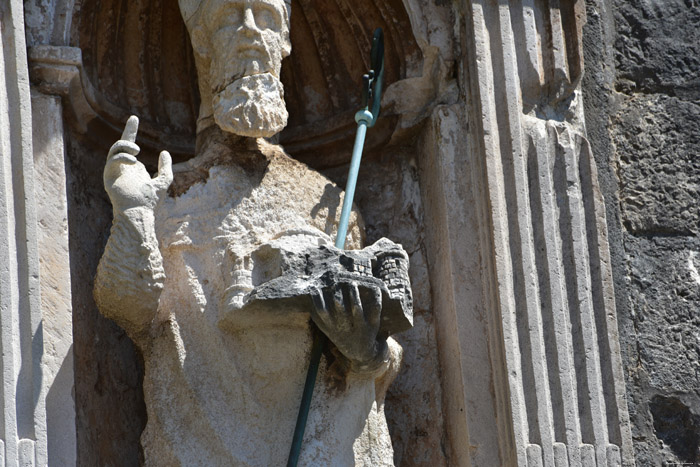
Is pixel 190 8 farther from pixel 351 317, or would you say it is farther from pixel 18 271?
pixel 351 317

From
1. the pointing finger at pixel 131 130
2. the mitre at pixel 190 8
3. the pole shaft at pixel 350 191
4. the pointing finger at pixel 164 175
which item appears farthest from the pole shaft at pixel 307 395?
the mitre at pixel 190 8

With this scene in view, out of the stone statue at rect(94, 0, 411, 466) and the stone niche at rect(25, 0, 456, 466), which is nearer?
the stone statue at rect(94, 0, 411, 466)

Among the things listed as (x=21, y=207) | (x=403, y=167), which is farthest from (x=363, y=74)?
(x=21, y=207)

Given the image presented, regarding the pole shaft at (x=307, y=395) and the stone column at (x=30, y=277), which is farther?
the pole shaft at (x=307, y=395)

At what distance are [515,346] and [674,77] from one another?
1.23 m

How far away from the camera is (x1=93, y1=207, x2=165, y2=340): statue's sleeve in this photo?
404 centimetres

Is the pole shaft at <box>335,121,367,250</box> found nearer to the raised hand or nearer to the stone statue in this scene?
the stone statue

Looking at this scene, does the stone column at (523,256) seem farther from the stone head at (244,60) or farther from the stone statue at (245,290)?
the stone head at (244,60)

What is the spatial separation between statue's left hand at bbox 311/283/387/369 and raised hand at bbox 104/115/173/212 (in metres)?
0.52

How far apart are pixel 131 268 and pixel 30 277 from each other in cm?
27

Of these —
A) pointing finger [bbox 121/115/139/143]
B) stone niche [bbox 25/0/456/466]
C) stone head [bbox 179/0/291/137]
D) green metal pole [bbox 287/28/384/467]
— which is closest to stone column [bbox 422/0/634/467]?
stone niche [bbox 25/0/456/466]

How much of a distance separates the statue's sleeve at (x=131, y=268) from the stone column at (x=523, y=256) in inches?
36.5

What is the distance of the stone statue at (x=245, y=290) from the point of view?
160 inches

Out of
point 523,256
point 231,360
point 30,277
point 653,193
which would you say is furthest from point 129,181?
point 653,193
